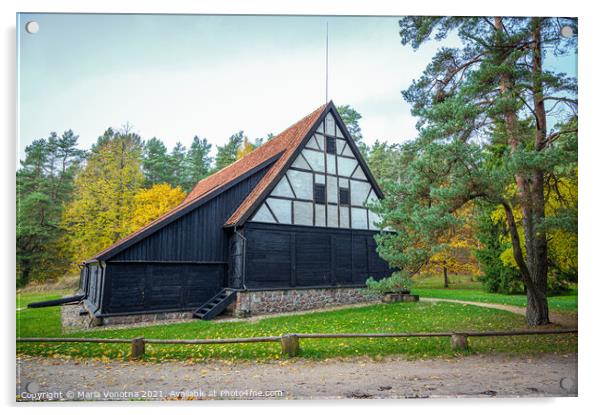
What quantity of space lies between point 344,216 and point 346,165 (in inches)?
59.6

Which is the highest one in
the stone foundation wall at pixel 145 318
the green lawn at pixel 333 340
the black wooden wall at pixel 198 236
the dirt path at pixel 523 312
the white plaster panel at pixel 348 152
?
the white plaster panel at pixel 348 152

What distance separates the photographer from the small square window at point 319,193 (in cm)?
1039

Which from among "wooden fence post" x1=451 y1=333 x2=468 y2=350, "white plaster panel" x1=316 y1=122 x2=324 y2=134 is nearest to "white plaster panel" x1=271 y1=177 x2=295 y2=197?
"white plaster panel" x1=316 y1=122 x2=324 y2=134

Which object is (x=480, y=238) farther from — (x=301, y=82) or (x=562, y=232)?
(x=301, y=82)

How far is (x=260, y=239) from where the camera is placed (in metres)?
9.86

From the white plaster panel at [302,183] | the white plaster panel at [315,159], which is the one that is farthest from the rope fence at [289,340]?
the white plaster panel at [315,159]

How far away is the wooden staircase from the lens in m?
9.15

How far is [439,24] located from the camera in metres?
5.65

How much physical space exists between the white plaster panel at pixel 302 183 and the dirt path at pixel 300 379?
18.3 feet

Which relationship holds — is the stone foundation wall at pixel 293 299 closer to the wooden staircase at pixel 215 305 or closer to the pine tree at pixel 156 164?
the wooden staircase at pixel 215 305

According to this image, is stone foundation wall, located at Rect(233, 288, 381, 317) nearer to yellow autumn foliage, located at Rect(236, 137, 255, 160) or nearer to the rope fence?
the rope fence

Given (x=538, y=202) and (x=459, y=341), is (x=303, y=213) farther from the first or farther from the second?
(x=538, y=202)

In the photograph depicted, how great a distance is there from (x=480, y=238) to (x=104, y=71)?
269 inches

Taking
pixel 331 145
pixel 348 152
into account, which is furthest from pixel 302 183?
pixel 348 152
